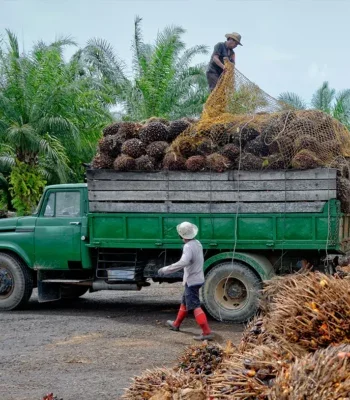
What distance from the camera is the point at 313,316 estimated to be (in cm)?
475

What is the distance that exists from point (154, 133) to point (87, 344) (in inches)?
139

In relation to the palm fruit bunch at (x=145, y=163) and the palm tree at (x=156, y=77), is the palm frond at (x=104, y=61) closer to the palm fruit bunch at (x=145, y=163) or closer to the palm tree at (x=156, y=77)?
the palm tree at (x=156, y=77)

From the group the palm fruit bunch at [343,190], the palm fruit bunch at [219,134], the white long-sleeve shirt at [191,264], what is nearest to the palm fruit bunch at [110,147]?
the palm fruit bunch at [219,134]

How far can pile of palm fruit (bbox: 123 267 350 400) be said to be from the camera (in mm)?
4023

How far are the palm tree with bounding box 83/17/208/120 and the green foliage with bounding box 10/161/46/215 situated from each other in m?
4.62

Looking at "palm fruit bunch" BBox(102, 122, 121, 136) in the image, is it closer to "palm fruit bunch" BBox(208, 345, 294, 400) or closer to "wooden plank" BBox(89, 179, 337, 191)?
"wooden plank" BBox(89, 179, 337, 191)

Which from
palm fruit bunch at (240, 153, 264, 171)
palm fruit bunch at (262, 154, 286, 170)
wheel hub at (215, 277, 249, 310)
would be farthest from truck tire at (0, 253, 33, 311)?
palm fruit bunch at (262, 154, 286, 170)

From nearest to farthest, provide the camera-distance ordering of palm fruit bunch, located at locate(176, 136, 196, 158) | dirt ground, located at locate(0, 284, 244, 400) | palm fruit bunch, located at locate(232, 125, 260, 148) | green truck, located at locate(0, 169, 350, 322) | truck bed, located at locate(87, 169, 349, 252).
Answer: dirt ground, located at locate(0, 284, 244, 400)
truck bed, located at locate(87, 169, 349, 252)
green truck, located at locate(0, 169, 350, 322)
palm fruit bunch, located at locate(232, 125, 260, 148)
palm fruit bunch, located at locate(176, 136, 196, 158)

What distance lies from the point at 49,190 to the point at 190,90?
44.2 feet

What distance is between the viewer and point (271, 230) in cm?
1072

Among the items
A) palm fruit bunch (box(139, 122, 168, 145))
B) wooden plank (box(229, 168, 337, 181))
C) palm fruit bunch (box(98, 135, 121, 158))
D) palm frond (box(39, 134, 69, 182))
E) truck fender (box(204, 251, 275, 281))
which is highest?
palm frond (box(39, 134, 69, 182))

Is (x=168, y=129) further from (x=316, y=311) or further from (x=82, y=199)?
(x=316, y=311)

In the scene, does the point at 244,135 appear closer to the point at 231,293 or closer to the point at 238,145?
the point at 238,145

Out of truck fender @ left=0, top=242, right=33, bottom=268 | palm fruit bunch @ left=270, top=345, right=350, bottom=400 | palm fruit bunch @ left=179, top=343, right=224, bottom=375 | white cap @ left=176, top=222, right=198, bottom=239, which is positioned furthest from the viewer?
truck fender @ left=0, top=242, right=33, bottom=268
